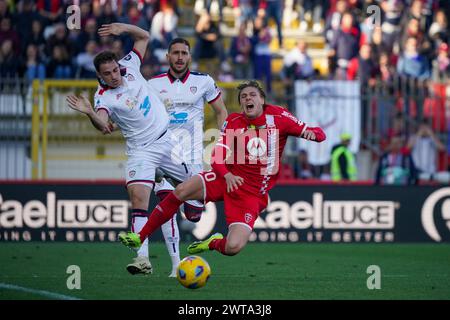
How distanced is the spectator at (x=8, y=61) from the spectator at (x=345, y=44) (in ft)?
21.8

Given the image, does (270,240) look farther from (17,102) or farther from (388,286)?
(388,286)

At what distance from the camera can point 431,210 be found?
19.1 m

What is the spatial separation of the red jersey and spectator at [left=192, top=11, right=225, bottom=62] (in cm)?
1185

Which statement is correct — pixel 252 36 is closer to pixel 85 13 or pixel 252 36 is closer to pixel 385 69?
pixel 385 69

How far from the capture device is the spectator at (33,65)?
21.3 m

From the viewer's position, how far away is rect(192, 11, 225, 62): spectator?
2352 centimetres

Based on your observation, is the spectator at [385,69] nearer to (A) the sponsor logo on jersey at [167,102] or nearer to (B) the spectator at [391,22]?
(B) the spectator at [391,22]

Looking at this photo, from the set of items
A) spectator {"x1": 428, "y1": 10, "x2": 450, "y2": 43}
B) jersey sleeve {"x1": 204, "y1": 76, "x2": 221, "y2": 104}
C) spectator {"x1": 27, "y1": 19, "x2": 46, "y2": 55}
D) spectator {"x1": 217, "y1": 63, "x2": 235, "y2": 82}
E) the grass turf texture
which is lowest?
the grass turf texture

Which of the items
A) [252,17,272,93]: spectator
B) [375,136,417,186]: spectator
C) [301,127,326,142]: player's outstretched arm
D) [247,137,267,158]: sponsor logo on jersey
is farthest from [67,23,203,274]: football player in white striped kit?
[252,17,272,93]: spectator

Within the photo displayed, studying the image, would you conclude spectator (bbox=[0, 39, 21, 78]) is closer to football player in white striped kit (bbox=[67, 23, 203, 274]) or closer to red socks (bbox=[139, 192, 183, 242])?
football player in white striped kit (bbox=[67, 23, 203, 274])

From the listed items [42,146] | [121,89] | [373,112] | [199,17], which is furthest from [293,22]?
[121,89]

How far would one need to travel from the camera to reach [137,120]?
12547 millimetres
